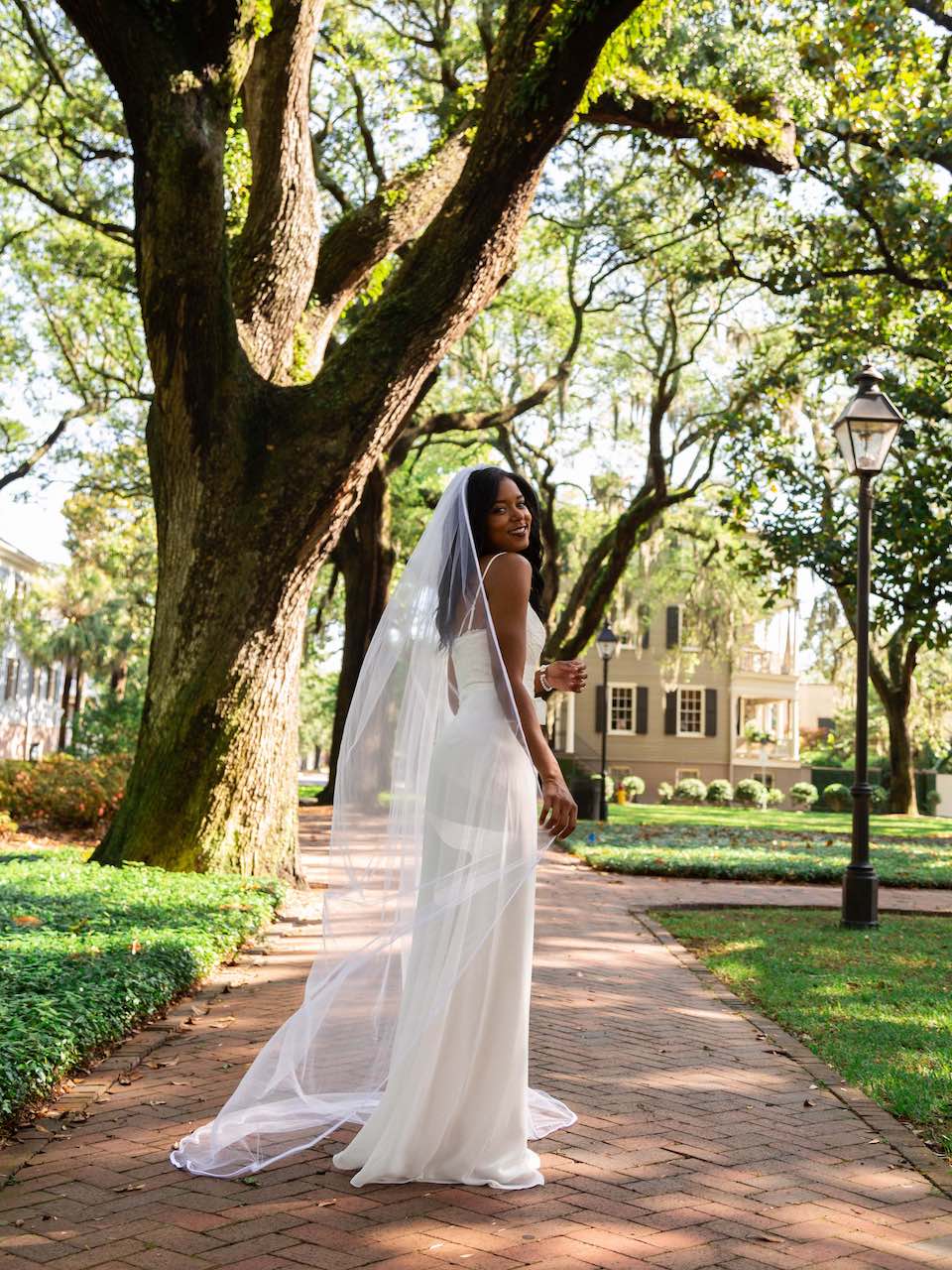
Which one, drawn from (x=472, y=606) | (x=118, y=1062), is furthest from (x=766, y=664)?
(x=472, y=606)

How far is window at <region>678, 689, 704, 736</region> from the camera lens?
150ft

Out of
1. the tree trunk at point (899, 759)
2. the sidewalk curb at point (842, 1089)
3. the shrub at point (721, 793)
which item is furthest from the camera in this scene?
the shrub at point (721, 793)

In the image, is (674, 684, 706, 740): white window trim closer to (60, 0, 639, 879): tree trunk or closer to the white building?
the white building

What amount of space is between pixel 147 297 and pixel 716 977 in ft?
21.5

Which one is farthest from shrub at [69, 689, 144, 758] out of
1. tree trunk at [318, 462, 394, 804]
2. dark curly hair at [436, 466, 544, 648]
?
dark curly hair at [436, 466, 544, 648]

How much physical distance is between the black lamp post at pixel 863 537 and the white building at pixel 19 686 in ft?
104

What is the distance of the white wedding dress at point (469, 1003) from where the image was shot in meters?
3.89

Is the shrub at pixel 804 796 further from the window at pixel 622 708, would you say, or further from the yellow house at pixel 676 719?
the window at pixel 622 708

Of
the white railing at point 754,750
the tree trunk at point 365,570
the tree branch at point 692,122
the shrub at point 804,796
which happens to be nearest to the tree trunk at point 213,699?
the tree branch at point 692,122

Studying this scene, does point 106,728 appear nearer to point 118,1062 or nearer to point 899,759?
point 118,1062

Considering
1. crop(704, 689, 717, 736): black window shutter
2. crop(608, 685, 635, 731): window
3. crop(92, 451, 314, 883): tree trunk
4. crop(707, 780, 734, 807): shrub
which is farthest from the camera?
crop(608, 685, 635, 731): window

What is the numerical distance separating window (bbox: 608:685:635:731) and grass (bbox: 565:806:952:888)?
18188mm

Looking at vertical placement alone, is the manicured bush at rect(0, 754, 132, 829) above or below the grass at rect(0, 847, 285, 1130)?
above

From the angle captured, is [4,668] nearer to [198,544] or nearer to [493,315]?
[493,315]
